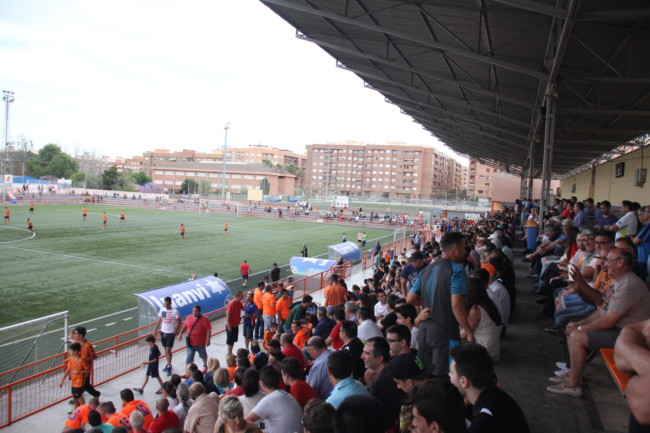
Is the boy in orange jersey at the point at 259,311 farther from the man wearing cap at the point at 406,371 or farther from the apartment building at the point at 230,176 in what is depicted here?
the apartment building at the point at 230,176

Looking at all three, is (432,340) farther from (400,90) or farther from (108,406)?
(400,90)

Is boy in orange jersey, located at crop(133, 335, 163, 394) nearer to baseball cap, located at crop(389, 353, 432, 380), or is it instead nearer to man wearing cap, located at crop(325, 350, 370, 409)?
man wearing cap, located at crop(325, 350, 370, 409)

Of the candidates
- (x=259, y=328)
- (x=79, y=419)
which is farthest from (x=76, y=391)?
(x=259, y=328)

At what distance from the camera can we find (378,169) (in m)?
126

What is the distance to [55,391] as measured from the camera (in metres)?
8.88

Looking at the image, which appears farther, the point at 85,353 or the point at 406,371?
the point at 85,353

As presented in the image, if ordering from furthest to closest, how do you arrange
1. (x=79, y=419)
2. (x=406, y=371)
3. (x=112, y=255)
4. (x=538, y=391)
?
(x=112, y=255)
(x=79, y=419)
(x=538, y=391)
(x=406, y=371)

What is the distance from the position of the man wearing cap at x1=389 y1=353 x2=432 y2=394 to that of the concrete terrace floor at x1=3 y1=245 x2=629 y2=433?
1523mm

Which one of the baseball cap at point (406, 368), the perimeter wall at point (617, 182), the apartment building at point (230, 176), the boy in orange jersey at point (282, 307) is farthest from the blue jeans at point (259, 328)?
the apartment building at point (230, 176)

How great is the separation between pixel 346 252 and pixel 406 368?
2267 centimetres

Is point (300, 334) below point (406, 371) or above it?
below

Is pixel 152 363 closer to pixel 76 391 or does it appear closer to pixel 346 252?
pixel 76 391

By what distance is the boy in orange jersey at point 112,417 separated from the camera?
5.87m

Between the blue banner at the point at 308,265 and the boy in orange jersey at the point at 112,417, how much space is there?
51.4 feet
